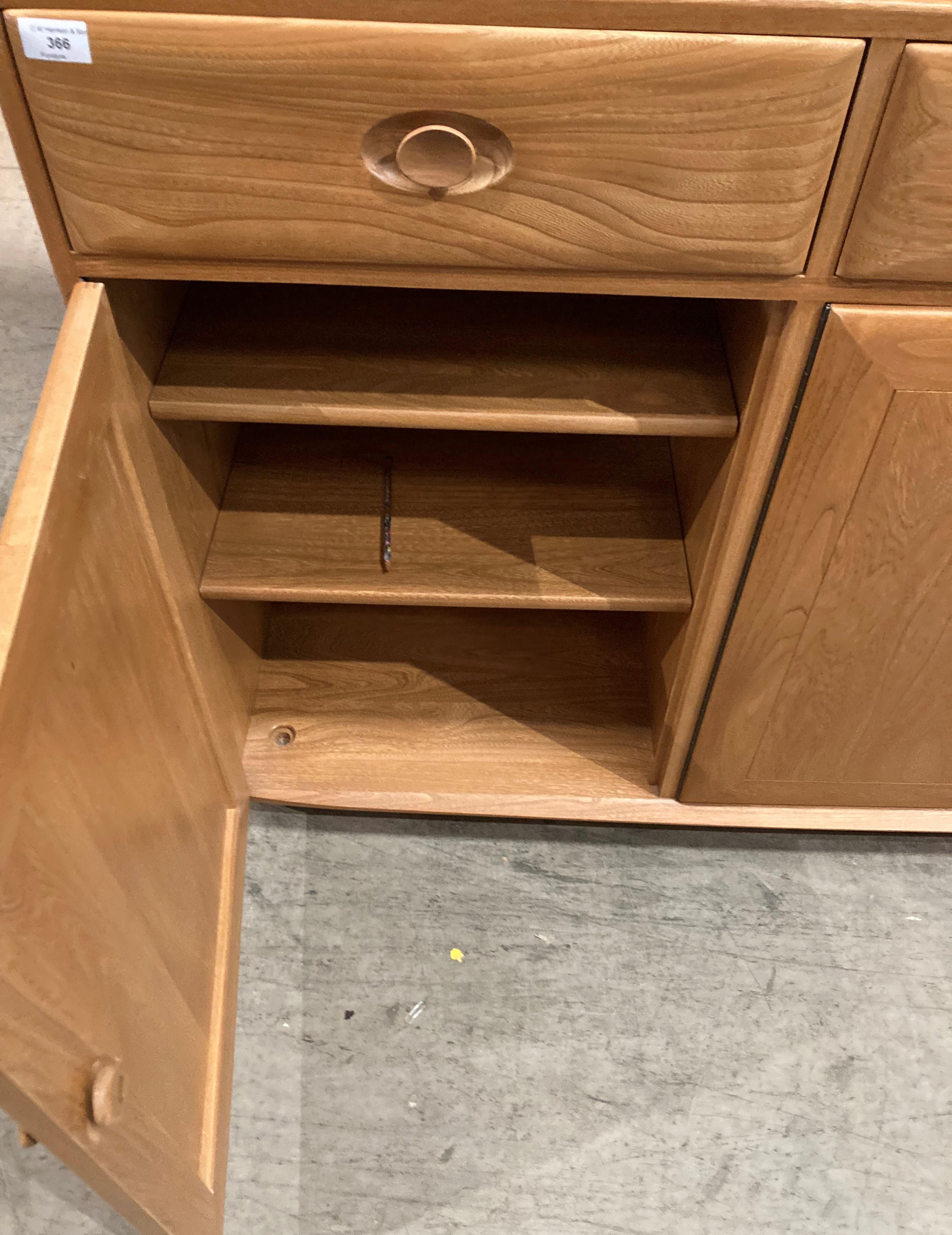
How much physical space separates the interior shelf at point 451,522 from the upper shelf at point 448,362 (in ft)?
0.50

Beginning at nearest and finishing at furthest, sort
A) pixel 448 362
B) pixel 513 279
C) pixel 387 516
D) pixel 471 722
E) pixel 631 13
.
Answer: pixel 631 13, pixel 513 279, pixel 448 362, pixel 387 516, pixel 471 722

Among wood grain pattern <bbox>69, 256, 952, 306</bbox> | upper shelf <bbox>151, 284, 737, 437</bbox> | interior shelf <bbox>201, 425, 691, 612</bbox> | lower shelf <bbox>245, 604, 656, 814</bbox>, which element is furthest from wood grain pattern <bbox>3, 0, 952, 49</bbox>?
lower shelf <bbox>245, 604, 656, 814</bbox>

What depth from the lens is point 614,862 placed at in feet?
3.48

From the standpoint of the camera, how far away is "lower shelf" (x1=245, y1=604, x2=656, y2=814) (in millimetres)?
1020

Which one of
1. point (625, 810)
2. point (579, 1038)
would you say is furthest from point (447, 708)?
point (579, 1038)

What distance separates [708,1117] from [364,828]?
0.43m

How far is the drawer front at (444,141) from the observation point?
509 mm

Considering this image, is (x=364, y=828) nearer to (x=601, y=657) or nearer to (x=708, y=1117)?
(x=601, y=657)

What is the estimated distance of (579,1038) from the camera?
0.95 metres

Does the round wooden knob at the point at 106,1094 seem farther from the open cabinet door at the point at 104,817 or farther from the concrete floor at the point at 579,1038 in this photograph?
the concrete floor at the point at 579,1038

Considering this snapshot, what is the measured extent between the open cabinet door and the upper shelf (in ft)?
0.32

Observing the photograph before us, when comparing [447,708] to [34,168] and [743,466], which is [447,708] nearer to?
[743,466]

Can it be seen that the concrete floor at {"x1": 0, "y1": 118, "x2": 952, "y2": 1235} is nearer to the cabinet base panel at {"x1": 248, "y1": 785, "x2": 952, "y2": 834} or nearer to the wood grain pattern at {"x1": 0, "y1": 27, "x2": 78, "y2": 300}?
the cabinet base panel at {"x1": 248, "y1": 785, "x2": 952, "y2": 834}

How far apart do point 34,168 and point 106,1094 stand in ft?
1.63
